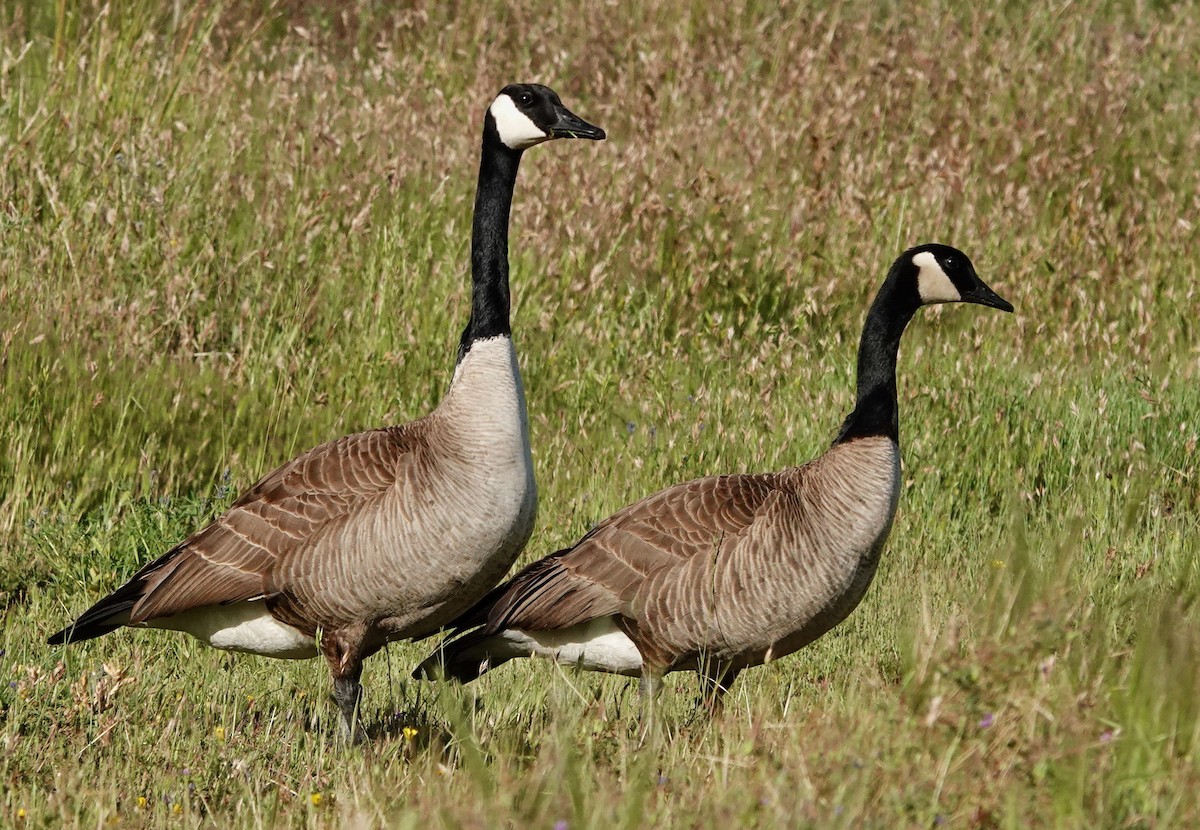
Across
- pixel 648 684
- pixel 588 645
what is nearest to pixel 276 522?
pixel 588 645

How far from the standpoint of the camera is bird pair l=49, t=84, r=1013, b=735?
5.00 metres

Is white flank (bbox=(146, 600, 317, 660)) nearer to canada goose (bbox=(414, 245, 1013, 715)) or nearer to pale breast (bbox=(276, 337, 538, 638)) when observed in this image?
pale breast (bbox=(276, 337, 538, 638))

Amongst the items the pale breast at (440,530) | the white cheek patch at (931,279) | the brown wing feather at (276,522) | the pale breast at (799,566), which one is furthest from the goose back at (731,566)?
the white cheek patch at (931,279)

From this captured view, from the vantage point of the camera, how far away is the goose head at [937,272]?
5758 mm

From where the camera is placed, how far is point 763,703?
164 inches

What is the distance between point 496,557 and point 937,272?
6.93 feet

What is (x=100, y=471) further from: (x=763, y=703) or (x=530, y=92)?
(x=763, y=703)

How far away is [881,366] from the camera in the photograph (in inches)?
220

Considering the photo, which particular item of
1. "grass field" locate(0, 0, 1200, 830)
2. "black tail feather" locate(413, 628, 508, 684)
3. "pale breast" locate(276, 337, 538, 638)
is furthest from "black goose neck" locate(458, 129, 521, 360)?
"grass field" locate(0, 0, 1200, 830)

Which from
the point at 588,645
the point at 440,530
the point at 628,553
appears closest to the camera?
the point at 440,530

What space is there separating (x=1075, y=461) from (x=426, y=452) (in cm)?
344

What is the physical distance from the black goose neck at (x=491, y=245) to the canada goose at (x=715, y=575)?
Result: 87 cm

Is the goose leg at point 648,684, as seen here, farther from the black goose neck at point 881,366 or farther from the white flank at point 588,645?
the black goose neck at point 881,366

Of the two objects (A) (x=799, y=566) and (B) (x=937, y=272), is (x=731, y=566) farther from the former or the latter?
(B) (x=937, y=272)
